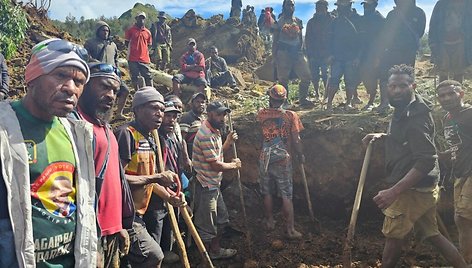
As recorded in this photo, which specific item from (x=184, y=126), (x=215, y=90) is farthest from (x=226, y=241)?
(x=215, y=90)

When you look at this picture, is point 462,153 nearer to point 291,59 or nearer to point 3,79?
point 291,59

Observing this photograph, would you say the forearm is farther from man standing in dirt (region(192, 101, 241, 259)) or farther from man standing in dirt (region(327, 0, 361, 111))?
man standing in dirt (region(327, 0, 361, 111))

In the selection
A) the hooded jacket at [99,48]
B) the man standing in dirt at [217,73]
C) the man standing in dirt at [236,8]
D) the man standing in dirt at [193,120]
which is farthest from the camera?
the man standing in dirt at [236,8]

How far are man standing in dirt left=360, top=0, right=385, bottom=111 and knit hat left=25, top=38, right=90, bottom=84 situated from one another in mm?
5586

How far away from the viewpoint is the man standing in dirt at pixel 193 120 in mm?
5707

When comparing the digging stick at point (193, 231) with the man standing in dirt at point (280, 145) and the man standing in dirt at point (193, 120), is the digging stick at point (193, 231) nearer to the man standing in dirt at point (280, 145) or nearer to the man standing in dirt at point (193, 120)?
the man standing in dirt at point (280, 145)

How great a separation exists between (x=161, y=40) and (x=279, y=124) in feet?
27.9

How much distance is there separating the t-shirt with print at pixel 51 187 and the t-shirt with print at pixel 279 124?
3626mm

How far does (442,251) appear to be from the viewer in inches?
146

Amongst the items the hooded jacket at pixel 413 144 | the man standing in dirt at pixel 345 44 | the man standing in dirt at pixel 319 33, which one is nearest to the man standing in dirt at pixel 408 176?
the hooded jacket at pixel 413 144

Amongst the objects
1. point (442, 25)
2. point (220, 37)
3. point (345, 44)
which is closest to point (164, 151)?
point (345, 44)

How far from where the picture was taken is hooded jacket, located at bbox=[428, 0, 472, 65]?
5.98 m

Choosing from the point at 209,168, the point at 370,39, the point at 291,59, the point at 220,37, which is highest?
the point at 220,37

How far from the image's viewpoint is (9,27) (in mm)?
10750
